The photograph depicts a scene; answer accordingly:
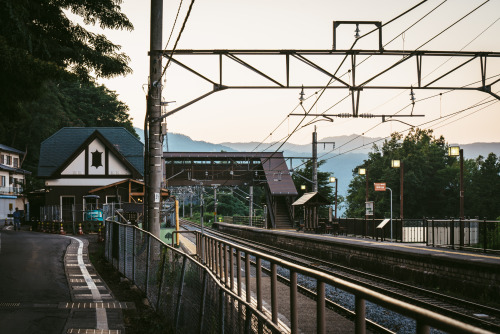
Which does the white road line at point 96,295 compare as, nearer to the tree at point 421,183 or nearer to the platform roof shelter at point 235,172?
the platform roof shelter at point 235,172

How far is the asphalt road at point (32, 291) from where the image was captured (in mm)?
9406

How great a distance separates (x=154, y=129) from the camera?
17.4 meters

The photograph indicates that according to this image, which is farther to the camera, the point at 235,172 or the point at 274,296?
the point at 235,172

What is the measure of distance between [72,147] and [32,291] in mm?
44523

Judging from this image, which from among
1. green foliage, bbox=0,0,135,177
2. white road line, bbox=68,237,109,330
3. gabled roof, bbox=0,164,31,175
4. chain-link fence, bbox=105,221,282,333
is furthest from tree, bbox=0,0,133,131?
gabled roof, bbox=0,164,31,175

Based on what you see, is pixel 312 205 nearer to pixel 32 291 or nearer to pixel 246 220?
pixel 32 291

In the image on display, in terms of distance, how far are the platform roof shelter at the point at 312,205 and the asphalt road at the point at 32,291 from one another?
864 inches

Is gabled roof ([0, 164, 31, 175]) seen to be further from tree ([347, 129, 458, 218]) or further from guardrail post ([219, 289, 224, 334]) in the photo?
guardrail post ([219, 289, 224, 334])

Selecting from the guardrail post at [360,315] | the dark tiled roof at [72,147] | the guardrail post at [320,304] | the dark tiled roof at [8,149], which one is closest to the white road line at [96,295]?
the guardrail post at [320,304]

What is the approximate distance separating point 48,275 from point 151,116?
17.0 ft

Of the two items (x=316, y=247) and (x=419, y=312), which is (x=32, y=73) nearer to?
(x=419, y=312)

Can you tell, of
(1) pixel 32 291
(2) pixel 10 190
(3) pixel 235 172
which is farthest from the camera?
(2) pixel 10 190

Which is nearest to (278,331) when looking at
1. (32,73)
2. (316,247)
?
(32,73)

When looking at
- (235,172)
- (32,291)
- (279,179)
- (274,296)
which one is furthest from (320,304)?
(235,172)
